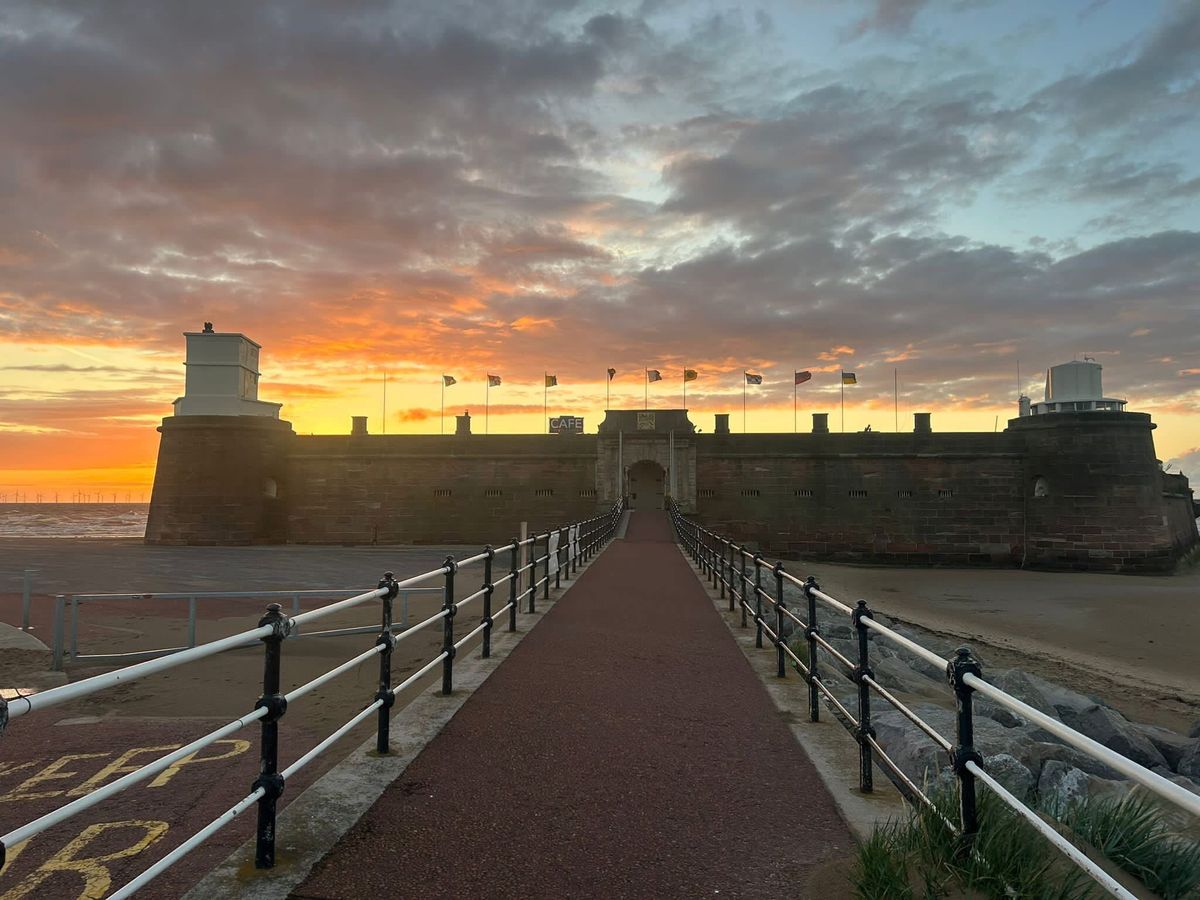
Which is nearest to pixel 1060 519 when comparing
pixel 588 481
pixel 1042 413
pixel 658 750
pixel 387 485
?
pixel 1042 413

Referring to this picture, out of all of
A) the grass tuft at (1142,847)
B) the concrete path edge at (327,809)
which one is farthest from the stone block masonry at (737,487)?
the grass tuft at (1142,847)

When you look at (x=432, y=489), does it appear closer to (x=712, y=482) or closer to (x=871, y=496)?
(x=712, y=482)

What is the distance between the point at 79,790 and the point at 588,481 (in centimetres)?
3149

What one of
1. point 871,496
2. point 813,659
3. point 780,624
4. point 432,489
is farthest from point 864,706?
point 432,489

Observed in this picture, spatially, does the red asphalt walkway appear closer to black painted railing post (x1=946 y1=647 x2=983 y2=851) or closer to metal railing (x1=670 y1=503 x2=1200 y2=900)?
metal railing (x1=670 y1=503 x2=1200 y2=900)

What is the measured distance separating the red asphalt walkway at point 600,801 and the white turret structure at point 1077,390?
116 ft

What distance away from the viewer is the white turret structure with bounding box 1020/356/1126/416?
35781 mm

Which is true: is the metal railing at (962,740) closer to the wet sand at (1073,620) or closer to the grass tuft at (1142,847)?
the grass tuft at (1142,847)

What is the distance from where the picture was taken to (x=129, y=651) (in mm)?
11383

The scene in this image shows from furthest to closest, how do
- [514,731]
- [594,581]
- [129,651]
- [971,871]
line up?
[594,581], [129,651], [514,731], [971,871]

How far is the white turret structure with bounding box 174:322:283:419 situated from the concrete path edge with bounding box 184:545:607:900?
34.6 m

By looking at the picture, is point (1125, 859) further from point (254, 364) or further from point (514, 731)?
point (254, 364)

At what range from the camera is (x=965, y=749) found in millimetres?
3029

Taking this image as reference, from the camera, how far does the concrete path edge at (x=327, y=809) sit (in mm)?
3076
